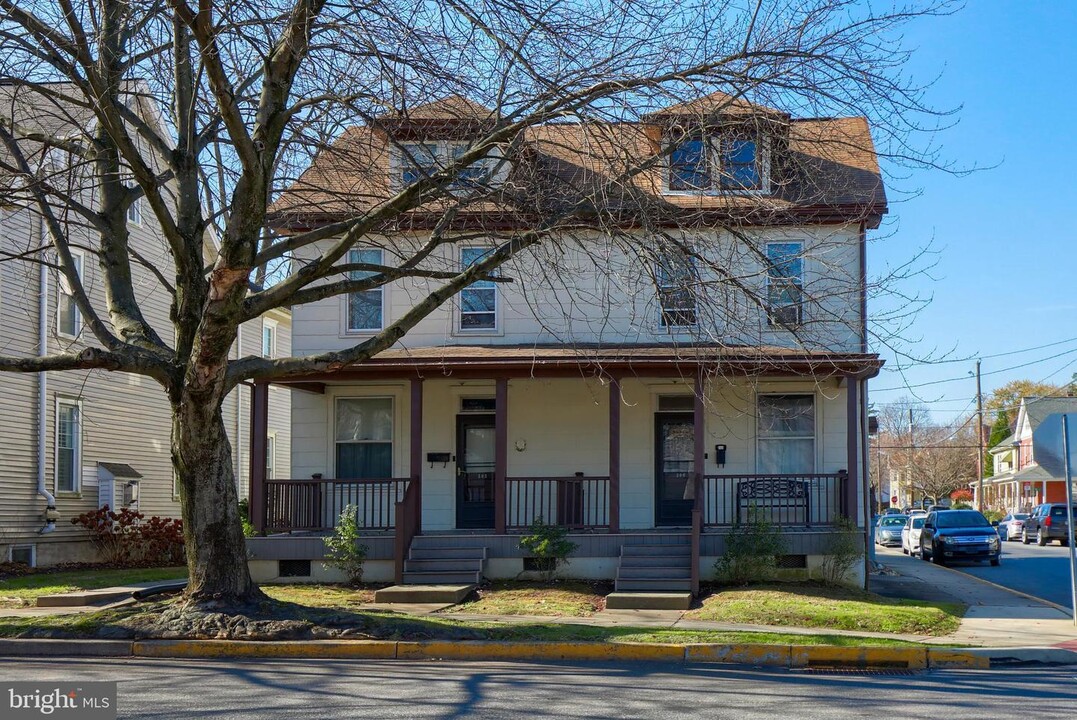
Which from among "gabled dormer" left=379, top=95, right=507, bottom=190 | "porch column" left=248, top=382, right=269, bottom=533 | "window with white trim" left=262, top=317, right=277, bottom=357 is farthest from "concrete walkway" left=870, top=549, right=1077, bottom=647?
"window with white trim" left=262, top=317, right=277, bottom=357

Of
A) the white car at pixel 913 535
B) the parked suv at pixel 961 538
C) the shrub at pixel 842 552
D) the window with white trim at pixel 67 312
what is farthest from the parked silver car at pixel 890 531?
the window with white trim at pixel 67 312

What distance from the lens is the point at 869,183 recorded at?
63.0 ft

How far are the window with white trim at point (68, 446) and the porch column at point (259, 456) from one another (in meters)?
6.71

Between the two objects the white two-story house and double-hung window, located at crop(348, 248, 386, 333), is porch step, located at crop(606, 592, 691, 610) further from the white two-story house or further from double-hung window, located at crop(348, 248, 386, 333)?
double-hung window, located at crop(348, 248, 386, 333)

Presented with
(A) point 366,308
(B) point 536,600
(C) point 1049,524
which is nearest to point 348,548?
(B) point 536,600

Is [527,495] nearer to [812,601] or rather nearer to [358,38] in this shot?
[812,601]

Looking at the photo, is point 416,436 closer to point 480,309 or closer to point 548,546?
point 548,546

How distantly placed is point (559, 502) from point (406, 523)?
98.8 inches

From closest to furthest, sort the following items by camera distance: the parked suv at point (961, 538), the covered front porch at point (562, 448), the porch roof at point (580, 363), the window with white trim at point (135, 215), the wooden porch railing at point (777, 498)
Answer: the porch roof at point (580, 363), the covered front porch at point (562, 448), the wooden porch railing at point (777, 498), the window with white trim at point (135, 215), the parked suv at point (961, 538)

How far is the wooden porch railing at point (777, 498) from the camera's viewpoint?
18.0m

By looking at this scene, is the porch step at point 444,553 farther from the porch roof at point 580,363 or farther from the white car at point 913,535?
the white car at point 913,535

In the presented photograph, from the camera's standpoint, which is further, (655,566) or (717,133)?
(655,566)

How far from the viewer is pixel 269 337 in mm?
32219

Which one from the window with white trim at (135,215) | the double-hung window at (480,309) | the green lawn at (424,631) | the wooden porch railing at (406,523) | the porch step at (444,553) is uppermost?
the window with white trim at (135,215)
